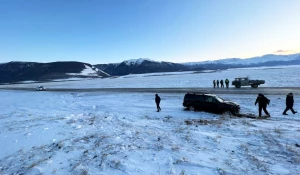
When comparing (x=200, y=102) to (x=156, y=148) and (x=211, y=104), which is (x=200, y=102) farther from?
(x=156, y=148)

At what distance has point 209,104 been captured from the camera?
1731 centimetres

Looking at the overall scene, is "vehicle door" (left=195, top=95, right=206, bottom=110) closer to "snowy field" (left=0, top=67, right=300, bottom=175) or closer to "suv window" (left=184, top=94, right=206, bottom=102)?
"suv window" (left=184, top=94, right=206, bottom=102)

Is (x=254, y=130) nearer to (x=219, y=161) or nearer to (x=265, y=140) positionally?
(x=265, y=140)

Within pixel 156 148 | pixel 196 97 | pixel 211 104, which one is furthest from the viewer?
pixel 196 97

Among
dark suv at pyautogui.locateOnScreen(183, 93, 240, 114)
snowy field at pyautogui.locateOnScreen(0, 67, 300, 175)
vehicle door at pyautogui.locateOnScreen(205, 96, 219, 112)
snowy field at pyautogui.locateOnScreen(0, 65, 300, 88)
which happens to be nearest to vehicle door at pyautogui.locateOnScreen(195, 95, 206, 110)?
dark suv at pyautogui.locateOnScreen(183, 93, 240, 114)

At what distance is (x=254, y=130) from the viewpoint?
11062 mm

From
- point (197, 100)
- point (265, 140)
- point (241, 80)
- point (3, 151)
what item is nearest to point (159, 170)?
point (265, 140)

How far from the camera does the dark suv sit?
16344mm

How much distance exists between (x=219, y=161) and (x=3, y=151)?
1013 cm

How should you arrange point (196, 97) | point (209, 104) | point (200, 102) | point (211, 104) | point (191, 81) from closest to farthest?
point (211, 104) → point (209, 104) → point (200, 102) → point (196, 97) → point (191, 81)

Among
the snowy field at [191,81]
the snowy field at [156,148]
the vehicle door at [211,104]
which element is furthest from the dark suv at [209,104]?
the snowy field at [191,81]

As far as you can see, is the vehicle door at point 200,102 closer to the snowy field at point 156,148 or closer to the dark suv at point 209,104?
the dark suv at point 209,104

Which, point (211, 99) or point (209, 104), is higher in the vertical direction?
point (211, 99)

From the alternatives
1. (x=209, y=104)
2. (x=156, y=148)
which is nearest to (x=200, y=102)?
(x=209, y=104)
